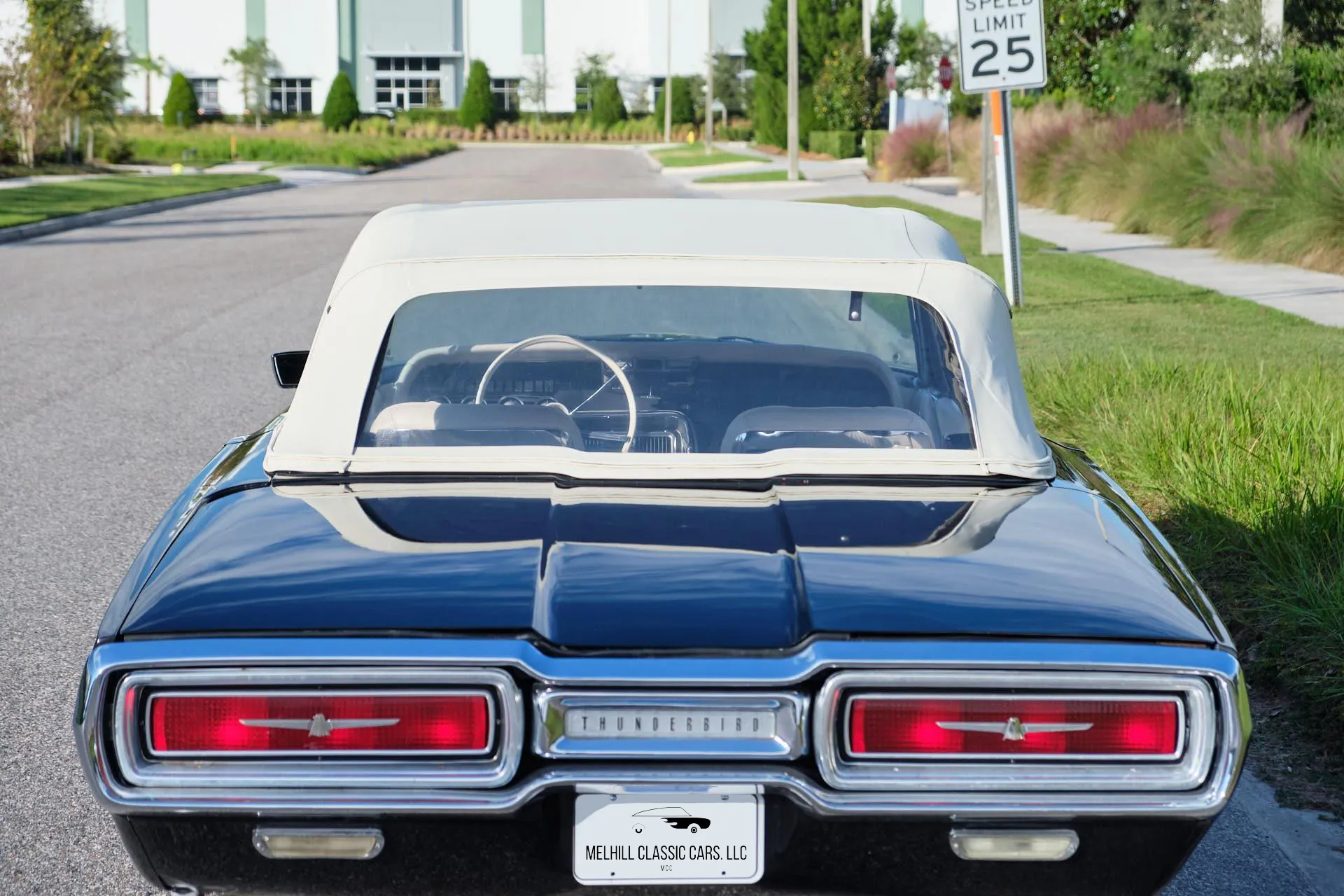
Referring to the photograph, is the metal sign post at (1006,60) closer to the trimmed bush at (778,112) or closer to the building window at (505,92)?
the trimmed bush at (778,112)

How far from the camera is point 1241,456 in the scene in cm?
626

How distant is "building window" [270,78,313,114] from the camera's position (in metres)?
91.1

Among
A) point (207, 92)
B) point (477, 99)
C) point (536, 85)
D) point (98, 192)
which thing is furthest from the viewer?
point (536, 85)

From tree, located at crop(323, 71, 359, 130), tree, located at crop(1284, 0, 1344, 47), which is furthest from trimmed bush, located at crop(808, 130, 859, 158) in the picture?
tree, located at crop(323, 71, 359, 130)

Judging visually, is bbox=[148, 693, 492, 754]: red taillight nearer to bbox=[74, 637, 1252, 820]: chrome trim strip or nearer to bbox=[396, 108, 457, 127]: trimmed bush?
bbox=[74, 637, 1252, 820]: chrome trim strip

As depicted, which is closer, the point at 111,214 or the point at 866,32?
the point at 111,214

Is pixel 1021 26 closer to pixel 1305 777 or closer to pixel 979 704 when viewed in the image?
pixel 1305 777

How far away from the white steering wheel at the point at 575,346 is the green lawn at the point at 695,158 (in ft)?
146

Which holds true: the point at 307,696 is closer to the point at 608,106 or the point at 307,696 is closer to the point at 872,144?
the point at 872,144

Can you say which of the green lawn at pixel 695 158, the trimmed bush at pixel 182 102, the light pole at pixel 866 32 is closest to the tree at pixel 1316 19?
the green lawn at pixel 695 158

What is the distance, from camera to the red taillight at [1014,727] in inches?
93.0

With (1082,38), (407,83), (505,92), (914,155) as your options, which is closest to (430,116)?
(407,83)

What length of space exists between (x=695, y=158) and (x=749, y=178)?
618 inches

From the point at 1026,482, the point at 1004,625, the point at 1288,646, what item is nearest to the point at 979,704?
the point at 1004,625
